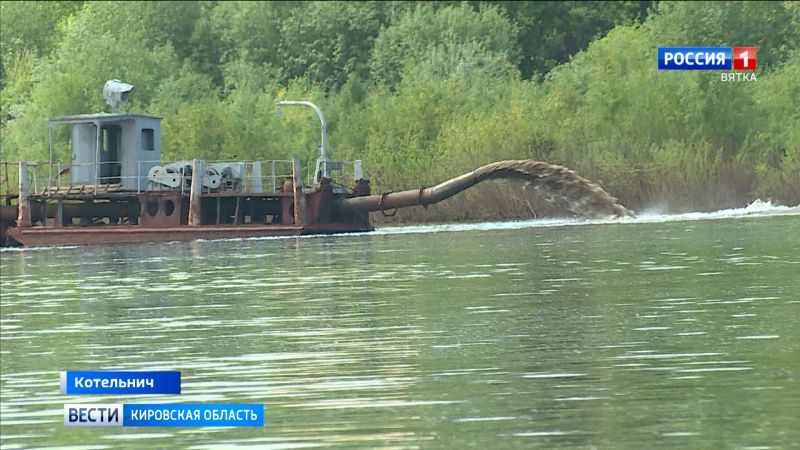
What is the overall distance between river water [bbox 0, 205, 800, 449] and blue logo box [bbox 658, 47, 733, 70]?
31671mm

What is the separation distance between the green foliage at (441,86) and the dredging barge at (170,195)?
310 inches

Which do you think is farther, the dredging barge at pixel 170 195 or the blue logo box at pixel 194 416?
the dredging barge at pixel 170 195

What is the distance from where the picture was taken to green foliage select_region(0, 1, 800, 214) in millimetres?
69875

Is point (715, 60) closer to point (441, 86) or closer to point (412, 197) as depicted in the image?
point (441, 86)

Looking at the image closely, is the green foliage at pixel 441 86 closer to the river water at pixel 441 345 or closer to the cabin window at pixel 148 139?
the cabin window at pixel 148 139

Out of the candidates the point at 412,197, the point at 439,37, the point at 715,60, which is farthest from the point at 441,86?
the point at 412,197

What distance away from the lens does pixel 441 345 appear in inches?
922

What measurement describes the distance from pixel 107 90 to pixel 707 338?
44.1m

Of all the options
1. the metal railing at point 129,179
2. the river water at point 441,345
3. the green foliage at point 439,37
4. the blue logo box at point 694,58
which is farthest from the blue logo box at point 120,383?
the green foliage at point 439,37

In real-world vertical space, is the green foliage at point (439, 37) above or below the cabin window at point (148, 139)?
above

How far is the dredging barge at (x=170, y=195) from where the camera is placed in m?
61.5

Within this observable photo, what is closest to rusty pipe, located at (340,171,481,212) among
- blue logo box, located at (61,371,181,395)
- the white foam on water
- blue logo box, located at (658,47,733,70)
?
the white foam on water

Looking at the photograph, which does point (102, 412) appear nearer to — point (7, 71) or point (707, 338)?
point (707, 338)

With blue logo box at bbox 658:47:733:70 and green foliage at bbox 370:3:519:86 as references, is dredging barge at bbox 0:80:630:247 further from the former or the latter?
green foliage at bbox 370:3:519:86
